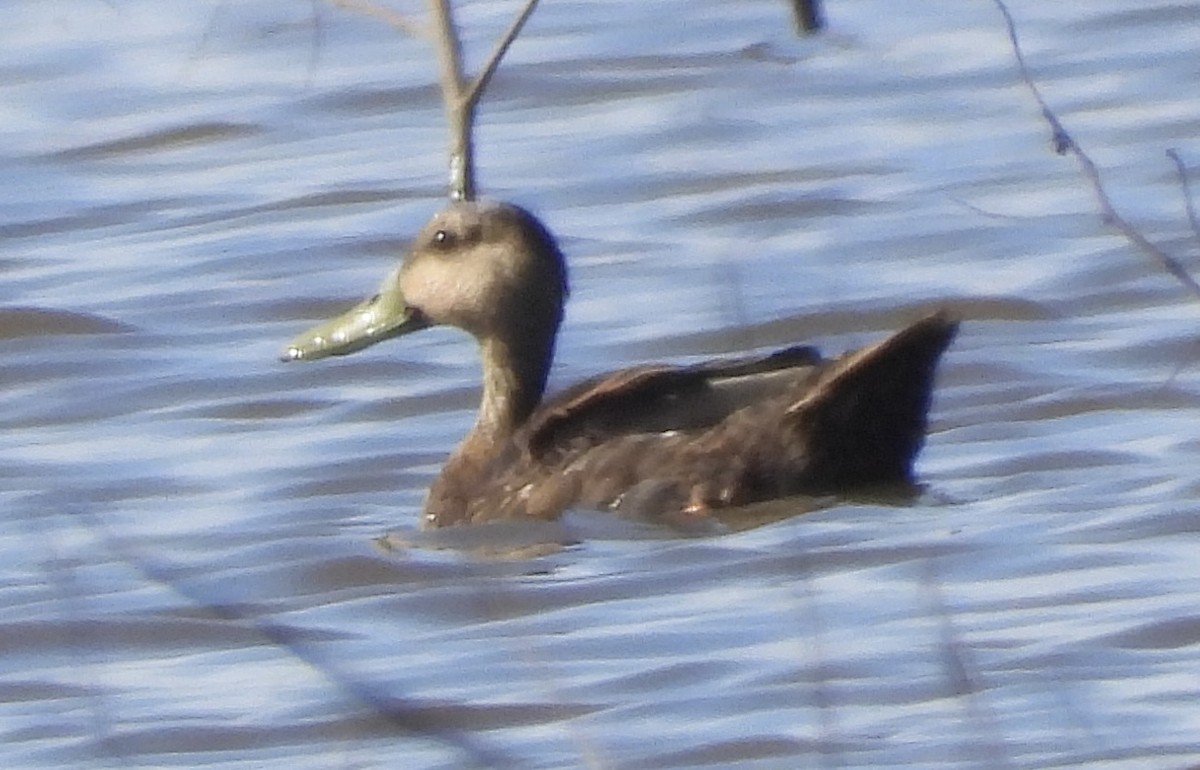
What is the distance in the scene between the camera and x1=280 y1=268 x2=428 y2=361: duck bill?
32.1ft

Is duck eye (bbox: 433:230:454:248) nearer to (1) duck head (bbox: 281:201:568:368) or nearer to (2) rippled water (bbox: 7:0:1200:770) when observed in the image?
(1) duck head (bbox: 281:201:568:368)

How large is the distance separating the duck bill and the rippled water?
0.29 metres

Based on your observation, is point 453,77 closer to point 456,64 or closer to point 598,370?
point 456,64

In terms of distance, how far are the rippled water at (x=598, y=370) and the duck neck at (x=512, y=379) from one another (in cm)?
37

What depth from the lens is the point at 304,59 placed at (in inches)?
582

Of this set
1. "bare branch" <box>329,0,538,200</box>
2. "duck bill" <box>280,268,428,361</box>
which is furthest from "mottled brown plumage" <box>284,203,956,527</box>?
"bare branch" <box>329,0,538,200</box>

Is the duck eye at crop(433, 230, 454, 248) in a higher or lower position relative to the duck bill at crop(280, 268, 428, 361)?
higher

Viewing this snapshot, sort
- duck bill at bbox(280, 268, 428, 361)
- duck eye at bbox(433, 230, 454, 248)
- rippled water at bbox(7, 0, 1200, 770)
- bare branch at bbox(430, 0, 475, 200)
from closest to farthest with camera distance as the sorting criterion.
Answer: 1. bare branch at bbox(430, 0, 475, 200)
2. rippled water at bbox(7, 0, 1200, 770)
3. duck eye at bbox(433, 230, 454, 248)
4. duck bill at bbox(280, 268, 428, 361)

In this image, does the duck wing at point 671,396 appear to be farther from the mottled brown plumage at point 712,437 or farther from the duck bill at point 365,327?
the duck bill at point 365,327

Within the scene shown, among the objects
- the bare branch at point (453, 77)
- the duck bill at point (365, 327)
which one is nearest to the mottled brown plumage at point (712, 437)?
the duck bill at point (365, 327)

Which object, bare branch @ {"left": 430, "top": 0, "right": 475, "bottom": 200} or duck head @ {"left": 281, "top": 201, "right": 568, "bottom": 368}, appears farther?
duck head @ {"left": 281, "top": 201, "right": 568, "bottom": 368}

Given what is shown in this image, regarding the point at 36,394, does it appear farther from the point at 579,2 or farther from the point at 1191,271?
the point at 579,2

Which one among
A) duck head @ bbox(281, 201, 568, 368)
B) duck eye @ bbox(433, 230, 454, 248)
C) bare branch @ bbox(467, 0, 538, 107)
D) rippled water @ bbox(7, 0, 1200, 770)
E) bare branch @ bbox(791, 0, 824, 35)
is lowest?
rippled water @ bbox(7, 0, 1200, 770)

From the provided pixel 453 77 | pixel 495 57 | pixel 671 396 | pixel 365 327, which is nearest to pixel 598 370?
pixel 365 327
